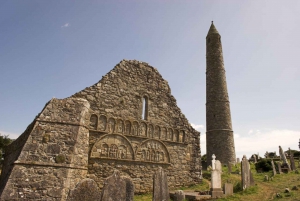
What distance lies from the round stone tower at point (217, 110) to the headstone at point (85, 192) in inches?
854

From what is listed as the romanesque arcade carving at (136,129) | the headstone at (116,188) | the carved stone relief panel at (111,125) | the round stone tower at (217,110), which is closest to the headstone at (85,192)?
the headstone at (116,188)

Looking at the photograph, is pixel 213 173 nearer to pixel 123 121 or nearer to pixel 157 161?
pixel 157 161

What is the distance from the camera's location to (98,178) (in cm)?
1097

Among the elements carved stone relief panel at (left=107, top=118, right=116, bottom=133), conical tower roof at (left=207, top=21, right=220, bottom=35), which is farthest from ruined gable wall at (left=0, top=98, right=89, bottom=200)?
conical tower roof at (left=207, top=21, right=220, bottom=35)

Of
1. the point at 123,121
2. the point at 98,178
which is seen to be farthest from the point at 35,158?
the point at 123,121

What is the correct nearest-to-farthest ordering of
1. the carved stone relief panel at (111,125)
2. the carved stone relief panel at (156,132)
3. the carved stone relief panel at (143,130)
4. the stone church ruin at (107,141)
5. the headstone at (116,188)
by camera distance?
the headstone at (116,188)
the stone church ruin at (107,141)
the carved stone relief panel at (111,125)
the carved stone relief panel at (143,130)
the carved stone relief panel at (156,132)

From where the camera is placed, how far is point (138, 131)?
12.8 metres

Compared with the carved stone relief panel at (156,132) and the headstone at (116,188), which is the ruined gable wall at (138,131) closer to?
the carved stone relief panel at (156,132)

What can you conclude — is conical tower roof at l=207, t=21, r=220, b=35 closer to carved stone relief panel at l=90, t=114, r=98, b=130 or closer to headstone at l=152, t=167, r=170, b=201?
carved stone relief panel at l=90, t=114, r=98, b=130

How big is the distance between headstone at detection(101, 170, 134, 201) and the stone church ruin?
4.45 m

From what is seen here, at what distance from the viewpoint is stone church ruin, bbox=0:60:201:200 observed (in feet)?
28.5

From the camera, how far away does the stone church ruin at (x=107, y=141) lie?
28.5 ft

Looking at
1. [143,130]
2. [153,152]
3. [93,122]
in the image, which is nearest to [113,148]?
[93,122]

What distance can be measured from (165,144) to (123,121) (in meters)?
3.02
